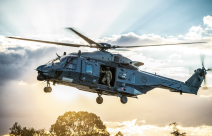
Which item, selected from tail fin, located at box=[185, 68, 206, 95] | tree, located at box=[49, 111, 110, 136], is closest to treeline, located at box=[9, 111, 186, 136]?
tree, located at box=[49, 111, 110, 136]

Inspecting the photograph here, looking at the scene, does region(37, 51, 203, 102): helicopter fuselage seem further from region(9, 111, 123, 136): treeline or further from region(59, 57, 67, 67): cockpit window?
region(9, 111, 123, 136): treeline

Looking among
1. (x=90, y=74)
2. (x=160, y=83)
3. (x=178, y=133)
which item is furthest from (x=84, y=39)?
(x=178, y=133)

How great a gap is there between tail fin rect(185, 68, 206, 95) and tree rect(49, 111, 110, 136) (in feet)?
104

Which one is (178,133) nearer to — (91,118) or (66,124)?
(91,118)

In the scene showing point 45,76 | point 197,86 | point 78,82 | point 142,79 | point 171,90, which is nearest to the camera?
point 45,76

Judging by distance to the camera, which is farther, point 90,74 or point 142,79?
point 142,79

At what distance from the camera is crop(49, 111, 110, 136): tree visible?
49.8m

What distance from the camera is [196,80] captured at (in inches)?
1057

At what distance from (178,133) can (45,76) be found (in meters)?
44.5

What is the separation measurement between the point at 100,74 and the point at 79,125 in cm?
3589

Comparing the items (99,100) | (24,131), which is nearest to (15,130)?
(24,131)

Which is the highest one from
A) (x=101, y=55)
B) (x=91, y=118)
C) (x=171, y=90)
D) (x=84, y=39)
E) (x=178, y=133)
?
(x=84, y=39)

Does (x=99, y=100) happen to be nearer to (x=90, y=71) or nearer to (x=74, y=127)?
(x=90, y=71)

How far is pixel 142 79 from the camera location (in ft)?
70.4
